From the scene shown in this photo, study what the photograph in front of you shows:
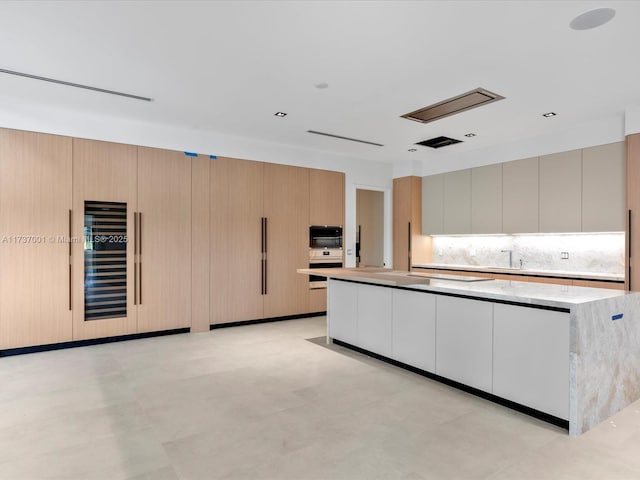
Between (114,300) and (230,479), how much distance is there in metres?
3.77

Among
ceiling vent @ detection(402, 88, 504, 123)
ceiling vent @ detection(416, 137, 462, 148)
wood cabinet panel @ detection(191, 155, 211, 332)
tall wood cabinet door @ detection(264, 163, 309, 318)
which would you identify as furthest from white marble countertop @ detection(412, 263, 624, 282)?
wood cabinet panel @ detection(191, 155, 211, 332)

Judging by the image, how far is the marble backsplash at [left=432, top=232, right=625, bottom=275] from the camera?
17.6 ft

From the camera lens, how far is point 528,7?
2.62 metres

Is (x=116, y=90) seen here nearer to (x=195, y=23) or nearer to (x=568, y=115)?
(x=195, y=23)

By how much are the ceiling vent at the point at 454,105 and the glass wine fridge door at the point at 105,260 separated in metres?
3.92

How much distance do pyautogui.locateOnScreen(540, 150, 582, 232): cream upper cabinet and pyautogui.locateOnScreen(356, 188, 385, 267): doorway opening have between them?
11.0 ft

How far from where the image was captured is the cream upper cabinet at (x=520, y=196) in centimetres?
585

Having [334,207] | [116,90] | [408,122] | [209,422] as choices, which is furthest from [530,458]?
[334,207]

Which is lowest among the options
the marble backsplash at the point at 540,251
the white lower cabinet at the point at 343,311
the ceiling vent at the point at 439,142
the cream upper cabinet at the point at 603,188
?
the white lower cabinet at the point at 343,311

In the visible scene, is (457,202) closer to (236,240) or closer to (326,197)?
(326,197)

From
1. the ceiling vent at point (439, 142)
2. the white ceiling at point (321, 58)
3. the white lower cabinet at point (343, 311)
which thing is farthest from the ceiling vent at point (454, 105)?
the white lower cabinet at point (343, 311)

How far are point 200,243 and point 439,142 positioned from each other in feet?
12.9

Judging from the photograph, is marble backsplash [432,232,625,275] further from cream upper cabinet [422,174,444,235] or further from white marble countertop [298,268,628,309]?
white marble countertop [298,268,628,309]

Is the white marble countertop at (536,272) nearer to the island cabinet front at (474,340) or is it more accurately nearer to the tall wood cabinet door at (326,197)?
the tall wood cabinet door at (326,197)
